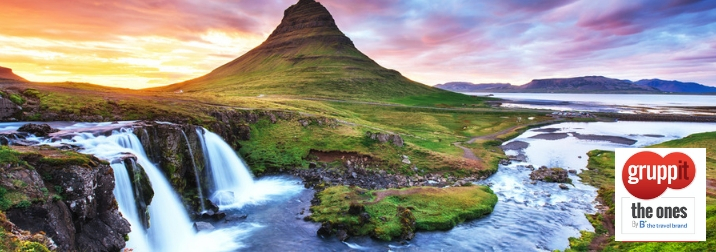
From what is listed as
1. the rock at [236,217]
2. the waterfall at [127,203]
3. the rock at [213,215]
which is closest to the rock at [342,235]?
the rock at [236,217]

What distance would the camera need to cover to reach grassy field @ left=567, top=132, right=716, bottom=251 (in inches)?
696

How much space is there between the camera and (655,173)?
1909 cm

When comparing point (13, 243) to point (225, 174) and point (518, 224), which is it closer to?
point (225, 174)

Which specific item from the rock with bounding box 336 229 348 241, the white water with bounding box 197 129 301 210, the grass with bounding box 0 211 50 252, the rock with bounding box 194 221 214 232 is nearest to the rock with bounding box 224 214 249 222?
the rock with bounding box 194 221 214 232

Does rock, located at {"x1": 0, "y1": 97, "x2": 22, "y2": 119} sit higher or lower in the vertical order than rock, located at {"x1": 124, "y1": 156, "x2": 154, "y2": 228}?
higher

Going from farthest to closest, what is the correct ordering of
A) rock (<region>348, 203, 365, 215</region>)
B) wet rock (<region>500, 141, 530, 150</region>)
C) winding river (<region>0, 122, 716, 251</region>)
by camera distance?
wet rock (<region>500, 141, 530, 150</region>) → rock (<region>348, 203, 365, 215</region>) → winding river (<region>0, 122, 716, 251</region>)

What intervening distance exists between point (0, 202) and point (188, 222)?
1462 cm

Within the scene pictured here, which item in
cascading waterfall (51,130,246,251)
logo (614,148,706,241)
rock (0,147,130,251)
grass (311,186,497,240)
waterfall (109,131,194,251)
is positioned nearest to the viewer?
rock (0,147,130,251)

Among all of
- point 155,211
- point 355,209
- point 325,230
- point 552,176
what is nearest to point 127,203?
point 155,211

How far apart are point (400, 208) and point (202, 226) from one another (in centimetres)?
1602

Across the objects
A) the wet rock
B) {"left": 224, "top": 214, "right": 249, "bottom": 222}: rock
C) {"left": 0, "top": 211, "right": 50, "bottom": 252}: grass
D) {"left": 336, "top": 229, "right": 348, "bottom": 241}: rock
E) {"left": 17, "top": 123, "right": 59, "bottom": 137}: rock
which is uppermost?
{"left": 17, "top": 123, "right": 59, "bottom": 137}: rock

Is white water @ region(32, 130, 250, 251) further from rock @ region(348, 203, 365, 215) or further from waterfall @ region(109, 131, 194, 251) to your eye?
rock @ region(348, 203, 365, 215)

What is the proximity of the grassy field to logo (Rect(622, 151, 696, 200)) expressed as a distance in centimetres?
265

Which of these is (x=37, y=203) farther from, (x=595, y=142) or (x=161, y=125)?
(x=595, y=142)
